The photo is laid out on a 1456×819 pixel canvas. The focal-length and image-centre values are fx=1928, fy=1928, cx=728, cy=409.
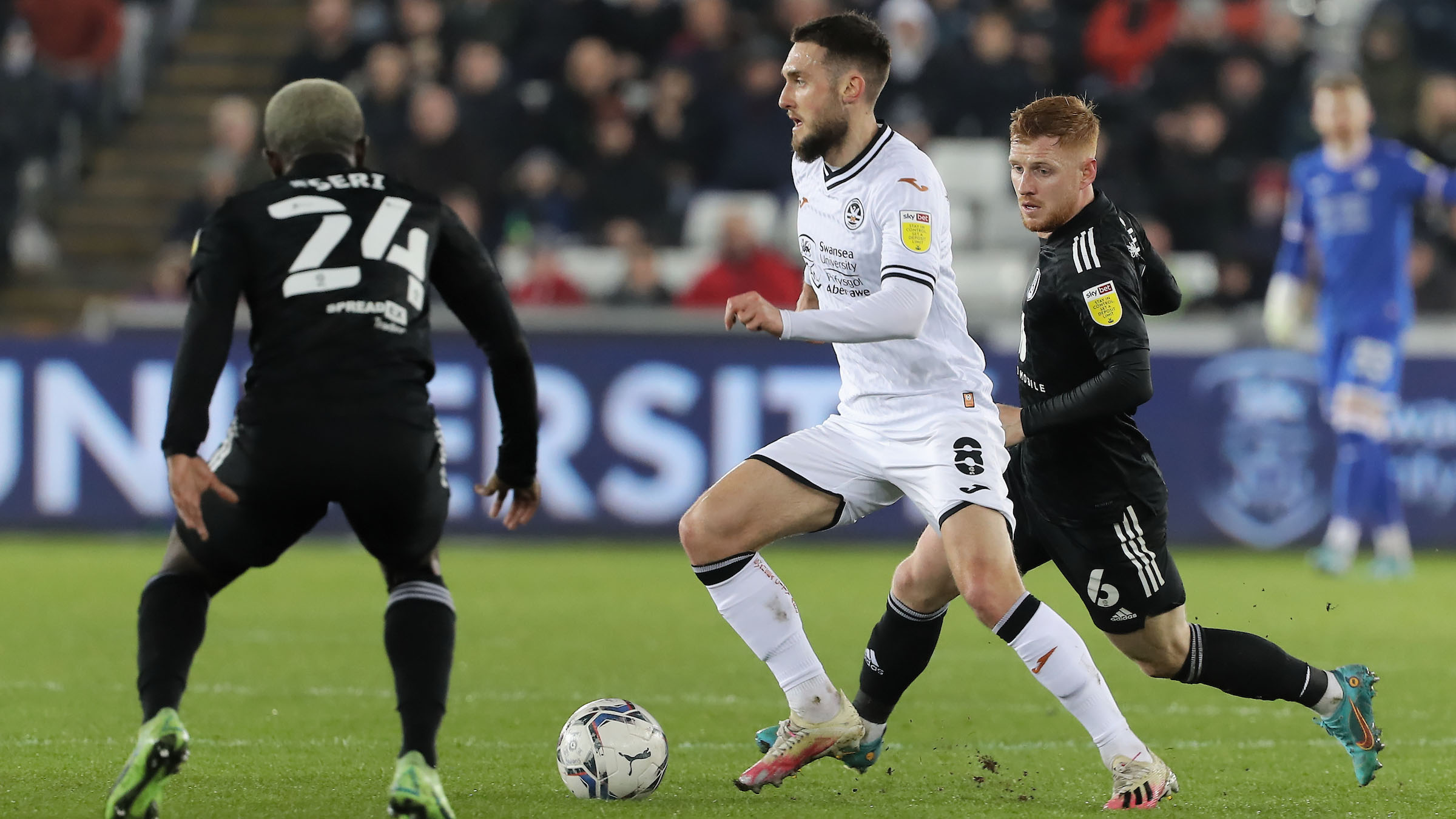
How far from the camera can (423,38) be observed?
656 inches

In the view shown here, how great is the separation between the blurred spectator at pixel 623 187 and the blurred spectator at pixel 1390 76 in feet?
18.6

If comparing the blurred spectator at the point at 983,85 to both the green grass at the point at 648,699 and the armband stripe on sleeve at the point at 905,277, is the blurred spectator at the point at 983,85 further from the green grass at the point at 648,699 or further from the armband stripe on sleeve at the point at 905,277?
the armband stripe on sleeve at the point at 905,277

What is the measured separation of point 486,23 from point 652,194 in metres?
2.83

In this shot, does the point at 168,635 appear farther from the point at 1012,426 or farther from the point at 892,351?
the point at 1012,426

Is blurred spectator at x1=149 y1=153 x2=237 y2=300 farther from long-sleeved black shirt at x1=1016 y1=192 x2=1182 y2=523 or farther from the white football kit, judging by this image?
long-sleeved black shirt at x1=1016 y1=192 x2=1182 y2=523

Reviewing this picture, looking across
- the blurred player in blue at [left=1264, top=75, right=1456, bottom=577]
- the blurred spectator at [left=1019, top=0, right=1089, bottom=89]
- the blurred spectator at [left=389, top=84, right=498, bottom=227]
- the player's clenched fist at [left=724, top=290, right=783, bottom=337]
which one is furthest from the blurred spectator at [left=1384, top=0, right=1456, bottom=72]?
the player's clenched fist at [left=724, top=290, right=783, bottom=337]

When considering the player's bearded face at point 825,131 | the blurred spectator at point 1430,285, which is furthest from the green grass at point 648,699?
the blurred spectator at point 1430,285

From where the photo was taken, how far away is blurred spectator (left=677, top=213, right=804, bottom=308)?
13.4 m

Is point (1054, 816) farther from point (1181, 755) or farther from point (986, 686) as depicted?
point (986, 686)

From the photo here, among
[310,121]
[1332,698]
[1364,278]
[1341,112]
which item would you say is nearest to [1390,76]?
[1364,278]

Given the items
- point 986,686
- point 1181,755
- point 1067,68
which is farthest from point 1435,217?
point 1181,755

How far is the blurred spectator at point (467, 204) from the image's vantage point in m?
14.7

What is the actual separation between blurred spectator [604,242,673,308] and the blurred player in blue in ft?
14.2

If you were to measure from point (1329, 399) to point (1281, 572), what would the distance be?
3.51ft
